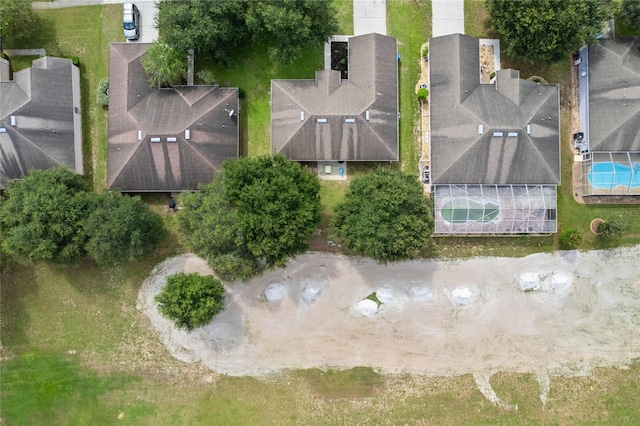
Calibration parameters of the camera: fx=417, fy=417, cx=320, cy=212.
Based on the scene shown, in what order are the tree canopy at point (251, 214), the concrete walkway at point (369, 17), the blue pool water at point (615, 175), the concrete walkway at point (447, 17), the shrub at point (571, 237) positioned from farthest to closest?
the concrete walkway at point (447, 17) → the concrete walkway at point (369, 17) → the blue pool water at point (615, 175) → the shrub at point (571, 237) → the tree canopy at point (251, 214)

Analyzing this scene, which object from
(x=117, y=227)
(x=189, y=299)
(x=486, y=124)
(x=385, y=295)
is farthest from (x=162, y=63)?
(x=385, y=295)

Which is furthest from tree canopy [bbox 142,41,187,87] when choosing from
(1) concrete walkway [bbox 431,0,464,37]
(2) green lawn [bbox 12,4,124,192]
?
(1) concrete walkway [bbox 431,0,464,37]

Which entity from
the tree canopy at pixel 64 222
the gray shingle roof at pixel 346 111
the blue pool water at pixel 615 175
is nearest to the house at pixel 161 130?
the tree canopy at pixel 64 222

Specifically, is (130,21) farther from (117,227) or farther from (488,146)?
(488,146)

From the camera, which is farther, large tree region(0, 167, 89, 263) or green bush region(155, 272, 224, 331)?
large tree region(0, 167, 89, 263)

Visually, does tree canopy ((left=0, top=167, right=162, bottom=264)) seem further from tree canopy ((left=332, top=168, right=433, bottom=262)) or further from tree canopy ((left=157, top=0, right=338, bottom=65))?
tree canopy ((left=332, top=168, right=433, bottom=262))

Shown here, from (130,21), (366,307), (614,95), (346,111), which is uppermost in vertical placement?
(130,21)

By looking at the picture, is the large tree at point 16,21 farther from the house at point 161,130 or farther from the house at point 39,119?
the house at point 161,130
